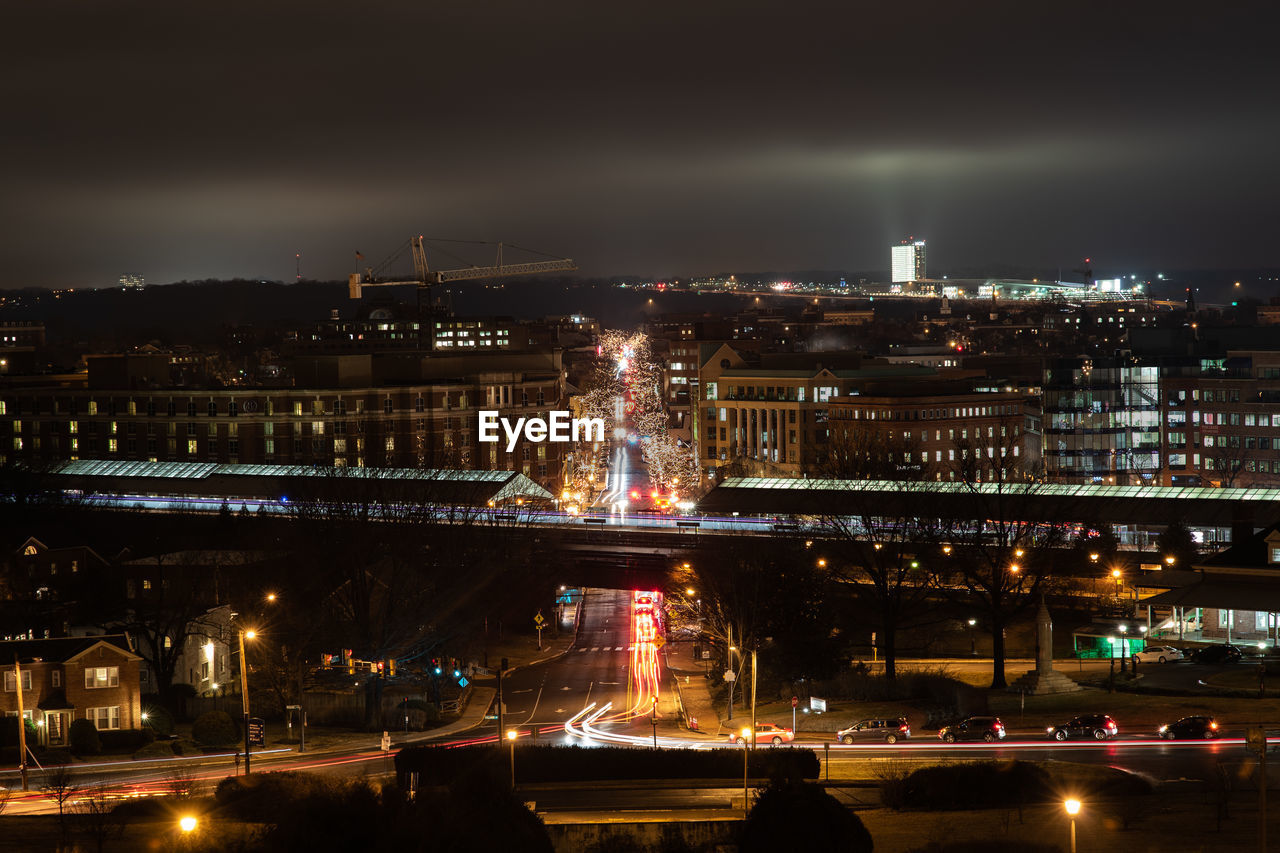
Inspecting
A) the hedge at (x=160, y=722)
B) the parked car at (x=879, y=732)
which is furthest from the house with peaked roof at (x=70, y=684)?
the parked car at (x=879, y=732)

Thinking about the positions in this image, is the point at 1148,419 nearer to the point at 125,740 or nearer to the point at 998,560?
the point at 998,560

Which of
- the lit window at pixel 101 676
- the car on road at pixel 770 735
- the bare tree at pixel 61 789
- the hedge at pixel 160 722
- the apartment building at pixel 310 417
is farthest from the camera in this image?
the apartment building at pixel 310 417

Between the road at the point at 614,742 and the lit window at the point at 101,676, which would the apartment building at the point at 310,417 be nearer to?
the road at the point at 614,742

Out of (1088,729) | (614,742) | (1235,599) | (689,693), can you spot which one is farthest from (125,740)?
(1235,599)

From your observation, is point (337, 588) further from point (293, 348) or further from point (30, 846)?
point (293, 348)

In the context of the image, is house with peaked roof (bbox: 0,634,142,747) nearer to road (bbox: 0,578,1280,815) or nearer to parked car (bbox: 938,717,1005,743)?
road (bbox: 0,578,1280,815)

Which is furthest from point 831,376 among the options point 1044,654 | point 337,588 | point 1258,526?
point 1044,654

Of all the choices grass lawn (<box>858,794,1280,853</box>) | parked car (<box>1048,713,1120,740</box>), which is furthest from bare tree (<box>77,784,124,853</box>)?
parked car (<box>1048,713,1120,740</box>)
